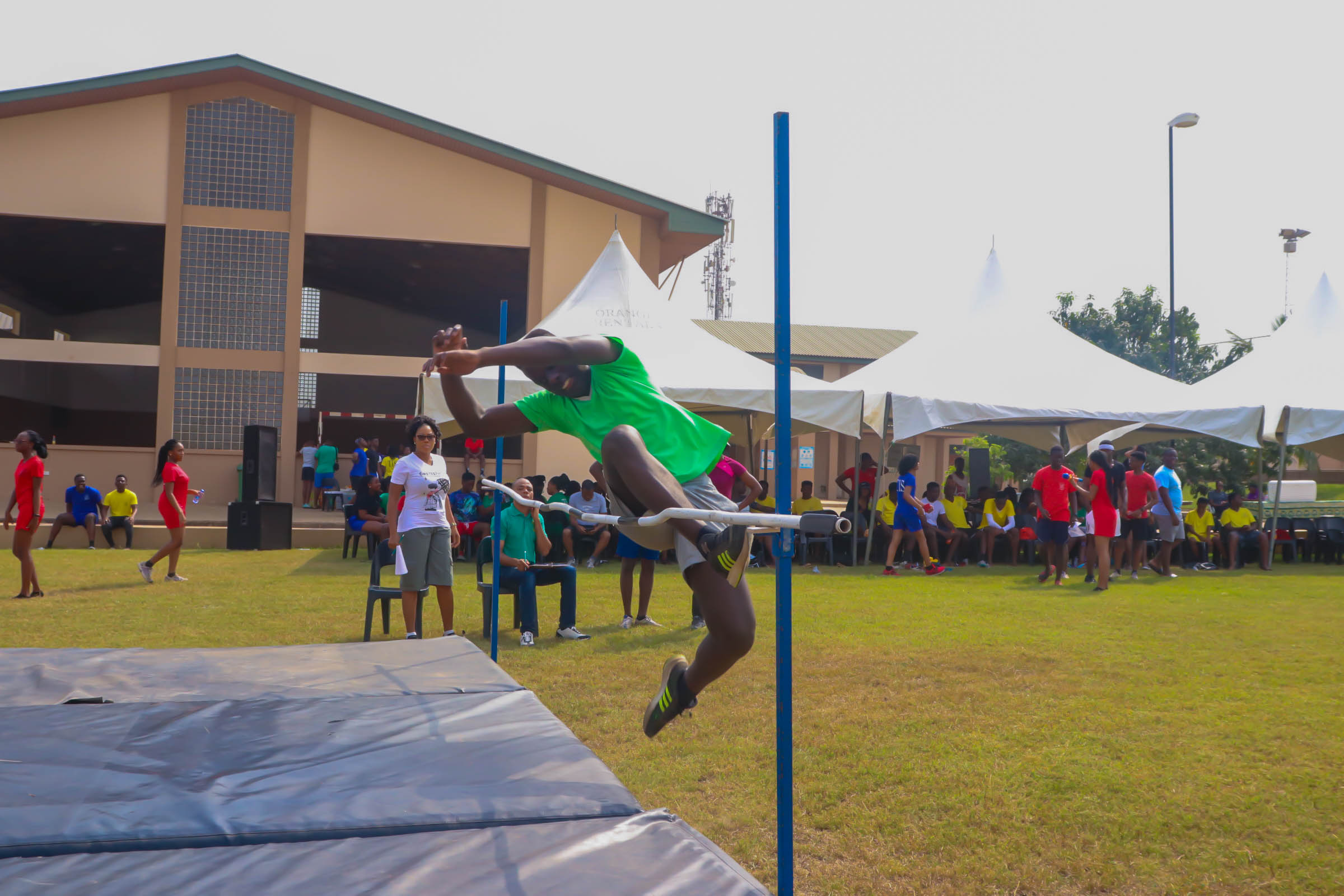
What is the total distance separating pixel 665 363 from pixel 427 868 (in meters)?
10.4

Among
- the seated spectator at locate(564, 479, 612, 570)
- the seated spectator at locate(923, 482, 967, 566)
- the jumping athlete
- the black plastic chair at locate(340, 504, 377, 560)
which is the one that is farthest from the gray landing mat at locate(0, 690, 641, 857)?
the seated spectator at locate(923, 482, 967, 566)

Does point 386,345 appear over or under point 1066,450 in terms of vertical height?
over

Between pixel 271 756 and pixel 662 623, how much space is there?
4777 millimetres

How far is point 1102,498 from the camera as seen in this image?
33.8ft

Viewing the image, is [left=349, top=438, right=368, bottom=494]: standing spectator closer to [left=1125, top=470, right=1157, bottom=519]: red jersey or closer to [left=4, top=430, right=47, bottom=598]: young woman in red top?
[left=4, top=430, right=47, bottom=598]: young woman in red top

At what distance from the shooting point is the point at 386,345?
94.2ft

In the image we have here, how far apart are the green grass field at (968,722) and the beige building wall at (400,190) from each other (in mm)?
9100

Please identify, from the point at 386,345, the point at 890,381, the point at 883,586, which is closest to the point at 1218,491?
the point at 890,381

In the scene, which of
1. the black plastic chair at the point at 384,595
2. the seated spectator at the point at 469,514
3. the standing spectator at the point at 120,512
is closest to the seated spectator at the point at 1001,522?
the seated spectator at the point at 469,514

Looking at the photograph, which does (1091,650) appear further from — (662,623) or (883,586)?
(883,586)

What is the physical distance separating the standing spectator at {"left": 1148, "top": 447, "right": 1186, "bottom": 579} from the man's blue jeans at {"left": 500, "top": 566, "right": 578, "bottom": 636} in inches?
312

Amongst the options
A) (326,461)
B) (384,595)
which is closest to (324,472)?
(326,461)

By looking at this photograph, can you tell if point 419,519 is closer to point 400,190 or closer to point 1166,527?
point 1166,527

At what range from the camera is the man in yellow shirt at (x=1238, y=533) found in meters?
13.4
